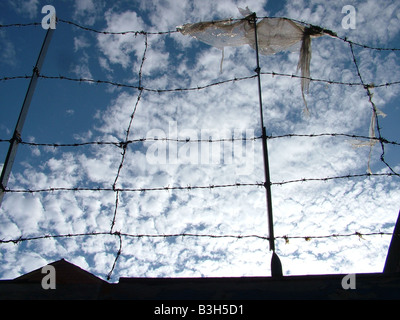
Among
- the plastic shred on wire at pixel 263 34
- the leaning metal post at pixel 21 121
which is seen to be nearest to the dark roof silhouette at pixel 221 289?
the leaning metal post at pixel 21 121

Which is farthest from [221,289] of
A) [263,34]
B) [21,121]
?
[263,34]

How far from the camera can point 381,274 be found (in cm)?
175

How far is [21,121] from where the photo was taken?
2576 millimetres

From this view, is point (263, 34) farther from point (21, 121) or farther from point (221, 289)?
point (221, 289)

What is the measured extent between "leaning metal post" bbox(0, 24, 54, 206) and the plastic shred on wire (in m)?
1.54

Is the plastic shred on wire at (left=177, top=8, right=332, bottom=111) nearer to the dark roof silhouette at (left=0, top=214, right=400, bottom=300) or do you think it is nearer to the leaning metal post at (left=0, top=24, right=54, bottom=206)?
the leaning metal post at (left=0, top=24, right=54, bottom=206)

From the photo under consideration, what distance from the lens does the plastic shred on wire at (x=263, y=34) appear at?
3.81m

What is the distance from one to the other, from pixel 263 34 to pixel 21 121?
2.76m

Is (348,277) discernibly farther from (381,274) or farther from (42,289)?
(42,289)

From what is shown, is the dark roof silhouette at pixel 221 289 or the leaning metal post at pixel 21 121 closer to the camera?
the dark roof silhouette at pixel 221 289

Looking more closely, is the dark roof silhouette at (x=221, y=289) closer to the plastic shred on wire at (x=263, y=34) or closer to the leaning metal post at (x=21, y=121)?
the leaning metal post at (x=21, y=121)

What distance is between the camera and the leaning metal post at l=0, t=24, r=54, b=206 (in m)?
2.32

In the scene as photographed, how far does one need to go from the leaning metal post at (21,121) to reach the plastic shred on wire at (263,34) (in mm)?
1541
